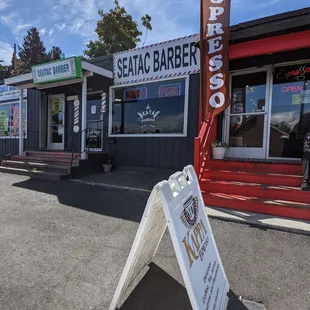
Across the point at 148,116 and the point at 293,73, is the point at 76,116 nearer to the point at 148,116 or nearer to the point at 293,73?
the point at 148,116

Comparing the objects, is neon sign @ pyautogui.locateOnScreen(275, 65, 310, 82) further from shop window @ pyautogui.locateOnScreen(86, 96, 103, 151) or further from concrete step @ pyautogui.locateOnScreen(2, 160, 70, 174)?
concrete step @ pyautogui.locateOnScreen(2, 160, 70, 174)

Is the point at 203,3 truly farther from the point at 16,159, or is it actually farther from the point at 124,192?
the point at 16,159

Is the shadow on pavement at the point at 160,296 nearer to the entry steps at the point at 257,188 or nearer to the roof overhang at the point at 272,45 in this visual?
the entry steps at the point at 257,188

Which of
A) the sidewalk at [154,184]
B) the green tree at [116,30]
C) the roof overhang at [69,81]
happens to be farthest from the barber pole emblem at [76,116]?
the green tree at [116,30]

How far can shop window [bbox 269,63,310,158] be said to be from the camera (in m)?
5.41

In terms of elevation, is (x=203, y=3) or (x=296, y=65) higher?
(x=203, y=3)

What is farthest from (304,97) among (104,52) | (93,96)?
(104,52)

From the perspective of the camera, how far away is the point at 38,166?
727cm

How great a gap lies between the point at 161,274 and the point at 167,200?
1.22 metres

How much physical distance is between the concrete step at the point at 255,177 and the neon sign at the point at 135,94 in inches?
132

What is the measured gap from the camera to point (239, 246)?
117 inches

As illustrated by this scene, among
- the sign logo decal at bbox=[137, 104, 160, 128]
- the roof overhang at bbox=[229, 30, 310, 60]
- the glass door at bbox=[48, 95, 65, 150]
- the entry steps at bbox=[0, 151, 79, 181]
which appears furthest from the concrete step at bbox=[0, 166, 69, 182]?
the roof overhang at bbox=[229, 30, 310, 60]

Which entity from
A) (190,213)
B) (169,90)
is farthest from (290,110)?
(190,213)

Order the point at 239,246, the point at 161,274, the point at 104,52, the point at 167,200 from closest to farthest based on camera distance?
the point at 167,200
the point at 161,274
the point at 239,246
the point at 104,52
